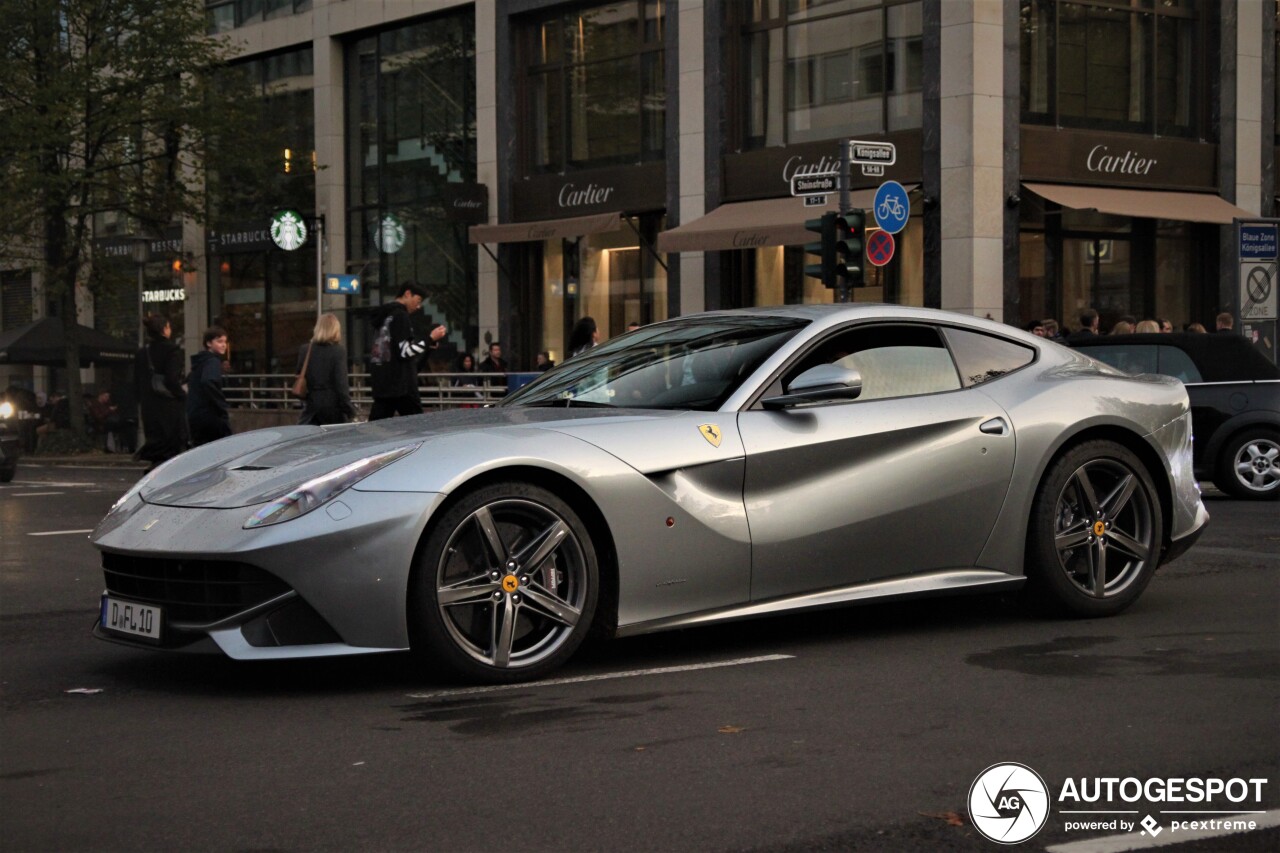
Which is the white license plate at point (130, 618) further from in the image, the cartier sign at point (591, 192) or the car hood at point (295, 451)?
the cartier sign at point (591, 192)

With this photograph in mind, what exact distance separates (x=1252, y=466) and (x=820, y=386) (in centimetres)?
984

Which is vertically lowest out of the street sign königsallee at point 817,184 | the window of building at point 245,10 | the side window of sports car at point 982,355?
the side window of sports car at point 982,355

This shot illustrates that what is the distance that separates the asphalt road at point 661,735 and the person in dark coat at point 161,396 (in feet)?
29.1

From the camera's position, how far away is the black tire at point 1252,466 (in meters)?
15.0

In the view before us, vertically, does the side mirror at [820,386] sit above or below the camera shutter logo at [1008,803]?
above

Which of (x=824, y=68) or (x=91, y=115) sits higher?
(x=91, y=115)

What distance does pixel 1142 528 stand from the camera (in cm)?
741

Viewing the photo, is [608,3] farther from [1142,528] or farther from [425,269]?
[1142,528]

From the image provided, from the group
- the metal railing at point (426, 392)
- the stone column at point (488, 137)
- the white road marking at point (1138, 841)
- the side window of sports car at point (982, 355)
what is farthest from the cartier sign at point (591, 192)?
the white road marking at point (1138, 841)

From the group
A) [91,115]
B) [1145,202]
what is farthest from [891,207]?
[91,115]

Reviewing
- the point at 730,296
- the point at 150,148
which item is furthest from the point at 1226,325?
the point at 150,148

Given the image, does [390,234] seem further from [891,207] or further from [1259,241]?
[1259,241]

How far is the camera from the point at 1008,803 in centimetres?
424

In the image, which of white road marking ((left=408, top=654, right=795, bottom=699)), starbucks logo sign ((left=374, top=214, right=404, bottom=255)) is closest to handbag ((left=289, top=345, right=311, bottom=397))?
white road marking ((left=408, top=654, right=795, bottom=699))
